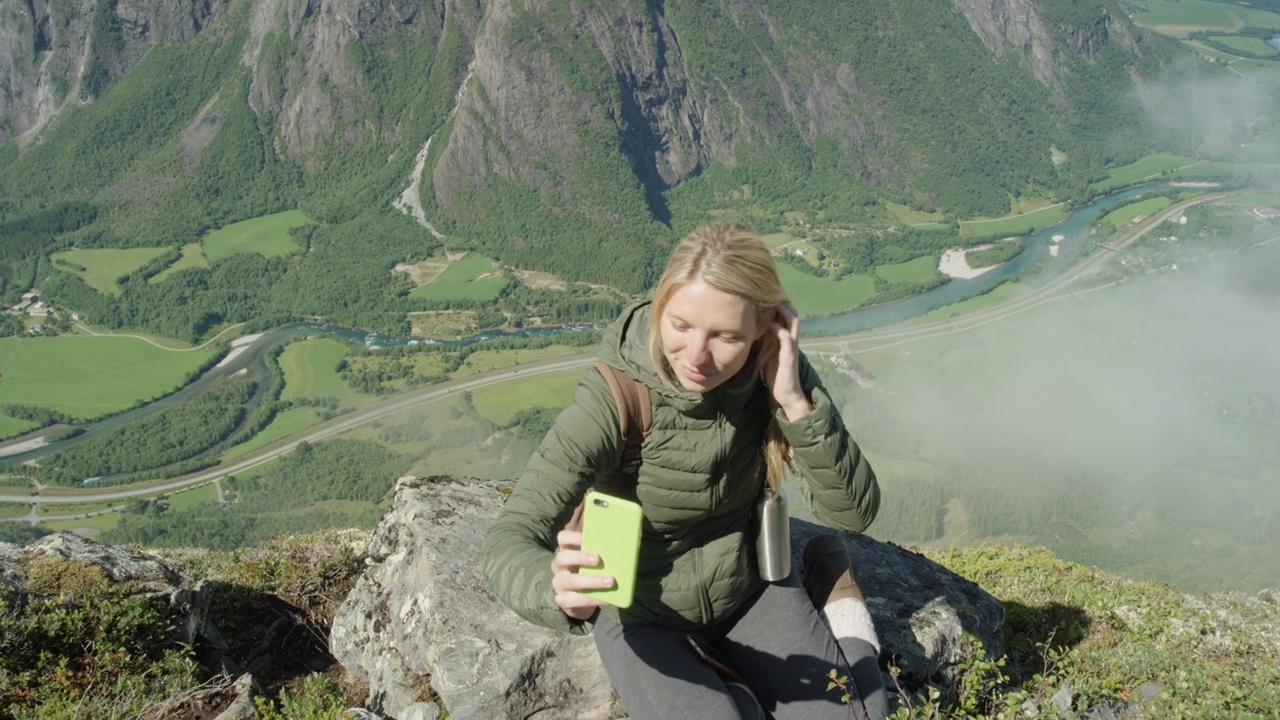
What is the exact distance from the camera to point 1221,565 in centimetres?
3719

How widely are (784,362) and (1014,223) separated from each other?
117709mm

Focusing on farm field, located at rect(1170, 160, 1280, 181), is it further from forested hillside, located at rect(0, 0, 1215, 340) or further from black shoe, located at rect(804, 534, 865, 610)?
black shoe, located at rect(804, 534, 865, 610)

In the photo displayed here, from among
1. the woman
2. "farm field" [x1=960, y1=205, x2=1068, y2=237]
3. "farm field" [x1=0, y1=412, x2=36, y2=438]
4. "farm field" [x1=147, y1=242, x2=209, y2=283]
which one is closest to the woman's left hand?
the woman

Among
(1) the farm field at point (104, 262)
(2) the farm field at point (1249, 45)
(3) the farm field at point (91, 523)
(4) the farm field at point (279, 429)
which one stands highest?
(1) the farm field at point (104, 262)

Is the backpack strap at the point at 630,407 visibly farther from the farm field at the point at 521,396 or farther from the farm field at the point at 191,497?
the farm field at the point at 191,497

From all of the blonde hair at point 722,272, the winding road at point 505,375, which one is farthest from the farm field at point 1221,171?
the blonde hair at point 722,272

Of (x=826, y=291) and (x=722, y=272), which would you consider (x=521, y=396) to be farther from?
(x=722, y=272)

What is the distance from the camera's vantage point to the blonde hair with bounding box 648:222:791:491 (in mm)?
3385

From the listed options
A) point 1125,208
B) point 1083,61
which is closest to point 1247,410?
point 1125,208

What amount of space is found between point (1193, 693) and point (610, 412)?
4074mm

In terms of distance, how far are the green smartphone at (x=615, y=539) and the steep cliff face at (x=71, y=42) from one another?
173792 mm

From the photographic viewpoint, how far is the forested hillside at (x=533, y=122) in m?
109

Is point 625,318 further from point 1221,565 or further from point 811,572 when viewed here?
point 1221,565

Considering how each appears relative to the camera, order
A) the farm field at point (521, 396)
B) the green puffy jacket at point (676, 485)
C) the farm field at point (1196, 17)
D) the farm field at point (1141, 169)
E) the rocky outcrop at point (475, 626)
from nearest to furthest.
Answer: the green puffy jacket at point (676, 485)
the rocky outcrop at point (475, 626)
the farm field at point (521, 396)
the farm field at point (1141, 169)
the farm field at point (1196, 17)
